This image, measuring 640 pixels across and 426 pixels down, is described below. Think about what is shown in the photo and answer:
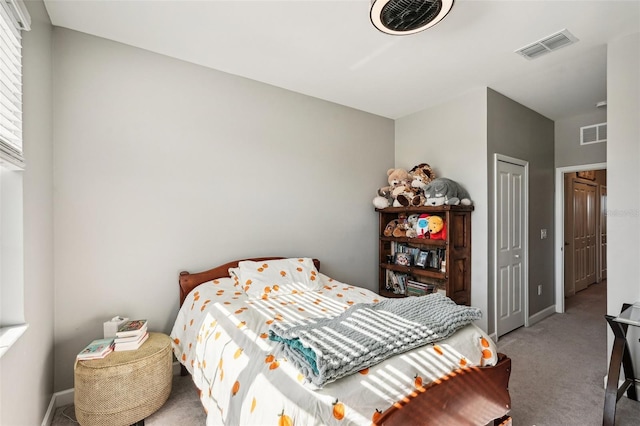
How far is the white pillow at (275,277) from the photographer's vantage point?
2441mm

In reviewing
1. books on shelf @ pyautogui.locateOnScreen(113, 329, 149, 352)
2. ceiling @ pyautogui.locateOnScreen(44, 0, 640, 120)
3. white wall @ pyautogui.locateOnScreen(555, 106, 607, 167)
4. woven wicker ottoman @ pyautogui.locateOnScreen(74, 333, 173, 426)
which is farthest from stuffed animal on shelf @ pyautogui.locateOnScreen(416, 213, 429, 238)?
books on shelf @ pyautogui.locateOnScreen(113, 329, 149, 352)

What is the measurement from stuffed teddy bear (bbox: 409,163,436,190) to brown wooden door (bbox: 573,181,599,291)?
3258mm

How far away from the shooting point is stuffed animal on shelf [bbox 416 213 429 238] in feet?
10.5

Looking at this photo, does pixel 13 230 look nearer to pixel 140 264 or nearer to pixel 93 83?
pixel 140 264

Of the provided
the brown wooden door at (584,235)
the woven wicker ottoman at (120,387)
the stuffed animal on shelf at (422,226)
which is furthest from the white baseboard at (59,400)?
the brown wooden door at (584,235)

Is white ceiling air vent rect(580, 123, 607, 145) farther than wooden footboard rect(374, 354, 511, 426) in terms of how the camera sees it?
Yes

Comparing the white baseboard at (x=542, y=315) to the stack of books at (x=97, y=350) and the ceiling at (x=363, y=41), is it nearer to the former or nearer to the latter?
the ceiling at (x=363, y=41)

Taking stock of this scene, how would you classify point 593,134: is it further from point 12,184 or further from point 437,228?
point 12,184

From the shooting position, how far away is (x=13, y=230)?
1486 mm

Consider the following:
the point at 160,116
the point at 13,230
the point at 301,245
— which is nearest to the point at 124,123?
the point at 160,116

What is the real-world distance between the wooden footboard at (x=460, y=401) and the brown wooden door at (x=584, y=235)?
4.63 meters

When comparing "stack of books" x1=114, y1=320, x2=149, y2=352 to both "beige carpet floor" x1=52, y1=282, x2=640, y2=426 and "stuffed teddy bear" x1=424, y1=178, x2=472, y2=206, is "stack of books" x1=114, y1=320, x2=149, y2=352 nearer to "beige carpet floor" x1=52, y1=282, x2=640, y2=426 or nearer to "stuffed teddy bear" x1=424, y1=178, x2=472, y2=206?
"beige carpet floor" x1=52, y1=282, x2=640, y2=426

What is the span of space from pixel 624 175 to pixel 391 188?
2.00 meters

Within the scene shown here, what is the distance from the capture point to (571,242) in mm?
4832
